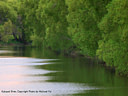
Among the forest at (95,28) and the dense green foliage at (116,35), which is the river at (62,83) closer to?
the dense green foliage at (116,35)

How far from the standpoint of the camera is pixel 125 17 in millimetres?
25688

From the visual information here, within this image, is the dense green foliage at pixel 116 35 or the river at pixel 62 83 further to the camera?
the dense green foliage at pixel 116 35

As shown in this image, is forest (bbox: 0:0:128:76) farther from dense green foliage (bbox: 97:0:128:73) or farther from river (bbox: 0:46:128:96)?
river (bbox: 0:46:128:96)

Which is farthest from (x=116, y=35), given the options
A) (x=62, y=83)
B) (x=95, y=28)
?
(x=62, y=83)

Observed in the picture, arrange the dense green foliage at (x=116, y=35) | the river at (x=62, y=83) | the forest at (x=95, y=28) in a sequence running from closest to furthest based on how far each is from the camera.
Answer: the river at (x=62, y=83)
the dense green foliage at (x=116, y=35)
the forest at (x=95, y=28)

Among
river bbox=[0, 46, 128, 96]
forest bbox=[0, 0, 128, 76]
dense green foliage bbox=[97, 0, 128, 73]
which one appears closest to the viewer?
river bbox=[0, 46, 128, 96]

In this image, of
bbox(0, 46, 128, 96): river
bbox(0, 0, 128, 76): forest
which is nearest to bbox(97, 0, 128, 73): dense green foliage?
bbox(0, 0, 128, 76): forest

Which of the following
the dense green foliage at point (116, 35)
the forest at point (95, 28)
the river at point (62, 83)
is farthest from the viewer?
the forest at point (95, 28)

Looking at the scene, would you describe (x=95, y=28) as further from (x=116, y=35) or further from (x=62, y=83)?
(x=62, y=83)

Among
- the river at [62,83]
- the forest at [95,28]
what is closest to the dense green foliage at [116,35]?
the forest at [95,28]

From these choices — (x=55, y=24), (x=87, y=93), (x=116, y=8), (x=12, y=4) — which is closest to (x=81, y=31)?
(x=116, y=8)

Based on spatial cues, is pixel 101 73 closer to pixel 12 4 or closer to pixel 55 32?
pixel 55 32

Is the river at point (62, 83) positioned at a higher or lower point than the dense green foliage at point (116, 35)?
lower

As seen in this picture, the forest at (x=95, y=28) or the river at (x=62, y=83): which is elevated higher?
the forest at (x=95, y=28)
